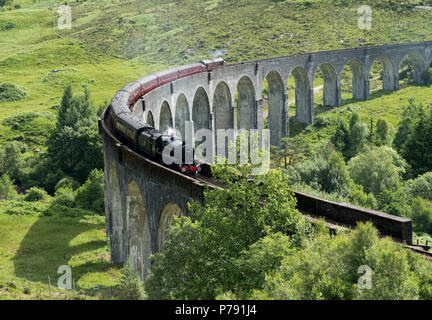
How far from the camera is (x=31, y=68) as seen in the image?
426 feet

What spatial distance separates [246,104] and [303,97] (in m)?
14.9

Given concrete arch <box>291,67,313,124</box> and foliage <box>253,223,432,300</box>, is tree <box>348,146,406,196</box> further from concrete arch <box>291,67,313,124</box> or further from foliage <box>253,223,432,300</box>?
foliage <box>253,223,432,300</box>

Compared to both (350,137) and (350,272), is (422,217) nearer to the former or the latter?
(350,137)

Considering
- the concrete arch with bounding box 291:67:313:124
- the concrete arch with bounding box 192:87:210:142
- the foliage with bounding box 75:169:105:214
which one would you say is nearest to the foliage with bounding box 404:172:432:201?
the concrete arch with bounding box 192:87:210:142

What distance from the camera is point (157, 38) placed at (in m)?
142

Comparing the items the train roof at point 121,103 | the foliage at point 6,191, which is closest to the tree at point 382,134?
the train roof at point 121,103

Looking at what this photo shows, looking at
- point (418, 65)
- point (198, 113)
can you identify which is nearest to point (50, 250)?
point (198, 113)

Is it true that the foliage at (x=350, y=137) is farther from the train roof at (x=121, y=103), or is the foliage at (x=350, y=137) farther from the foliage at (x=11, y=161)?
the foliage at (x=11, y=161)

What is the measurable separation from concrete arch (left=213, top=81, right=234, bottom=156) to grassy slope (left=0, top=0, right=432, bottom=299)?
25278 mm

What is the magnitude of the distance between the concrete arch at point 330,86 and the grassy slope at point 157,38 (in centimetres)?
277

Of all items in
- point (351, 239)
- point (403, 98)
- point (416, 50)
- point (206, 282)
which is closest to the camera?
point (351, 239)

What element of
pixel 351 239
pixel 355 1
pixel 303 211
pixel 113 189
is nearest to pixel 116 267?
pixel 113 189
